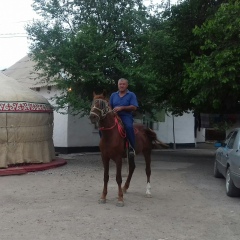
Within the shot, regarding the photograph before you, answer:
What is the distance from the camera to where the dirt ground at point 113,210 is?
601 cm

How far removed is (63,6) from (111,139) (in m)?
8.04

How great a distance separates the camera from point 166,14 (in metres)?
14.9

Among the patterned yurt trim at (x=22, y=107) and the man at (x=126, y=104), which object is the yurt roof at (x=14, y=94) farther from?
the man at (x=126, y=104)

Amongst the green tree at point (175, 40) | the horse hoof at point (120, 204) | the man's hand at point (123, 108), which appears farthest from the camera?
the green tree at point (175, 40)

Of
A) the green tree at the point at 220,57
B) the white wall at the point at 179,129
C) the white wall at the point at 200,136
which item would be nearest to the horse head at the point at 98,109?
the green tree at the point at 220,57

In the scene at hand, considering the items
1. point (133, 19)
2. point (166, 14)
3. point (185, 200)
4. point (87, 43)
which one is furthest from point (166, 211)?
point (166, 14)

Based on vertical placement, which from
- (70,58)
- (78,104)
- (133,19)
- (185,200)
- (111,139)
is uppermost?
(133,19)

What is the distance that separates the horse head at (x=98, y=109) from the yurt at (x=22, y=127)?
5968 millimetres

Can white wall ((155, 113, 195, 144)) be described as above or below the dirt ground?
above

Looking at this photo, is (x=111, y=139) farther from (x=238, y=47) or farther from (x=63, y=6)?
(x=63, y=6)

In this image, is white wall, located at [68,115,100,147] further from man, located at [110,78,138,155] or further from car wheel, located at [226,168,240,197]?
car wheel, located at [226,168,240,197]

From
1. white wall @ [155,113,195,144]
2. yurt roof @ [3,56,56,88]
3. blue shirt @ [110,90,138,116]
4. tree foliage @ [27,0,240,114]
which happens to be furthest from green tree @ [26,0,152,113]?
white wall @ [155,113,195,144]

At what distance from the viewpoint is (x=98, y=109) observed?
24.7 feet

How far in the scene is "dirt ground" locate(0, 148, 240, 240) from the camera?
6008 millimetres
